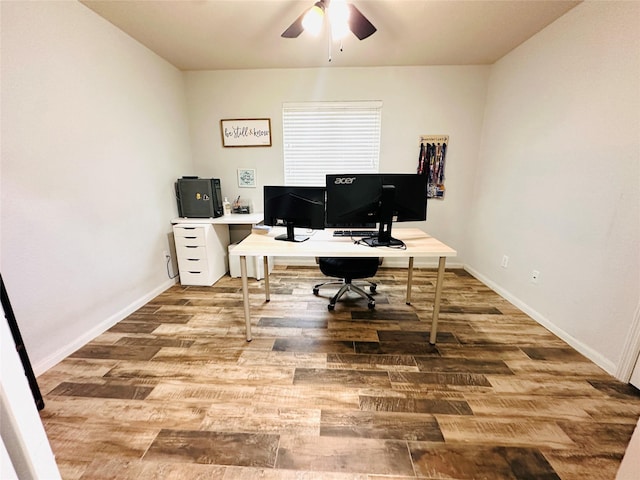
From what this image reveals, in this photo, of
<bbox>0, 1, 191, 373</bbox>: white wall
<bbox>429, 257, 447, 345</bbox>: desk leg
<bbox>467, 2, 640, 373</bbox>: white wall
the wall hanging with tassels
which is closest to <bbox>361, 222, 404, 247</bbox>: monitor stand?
<bbox>429, 257, 447, 345</bbox>: desk leg

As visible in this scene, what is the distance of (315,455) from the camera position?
1200mm

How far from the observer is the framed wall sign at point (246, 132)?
10.7 feet

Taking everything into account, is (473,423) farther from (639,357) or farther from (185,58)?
(185,58)

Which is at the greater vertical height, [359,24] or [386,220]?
[359,24]

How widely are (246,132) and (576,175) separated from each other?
3379 millimetres

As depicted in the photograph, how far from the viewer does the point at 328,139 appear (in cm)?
329

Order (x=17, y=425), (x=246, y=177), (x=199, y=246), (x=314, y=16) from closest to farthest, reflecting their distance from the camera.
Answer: (x=17, y=425) → (x=314, y=16) → (x=199, y=246) → (x=246, y=177)

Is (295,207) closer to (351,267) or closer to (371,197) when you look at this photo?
(371,197)

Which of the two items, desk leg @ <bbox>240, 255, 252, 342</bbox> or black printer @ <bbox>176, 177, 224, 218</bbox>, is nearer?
desk leg @ <bbox>240, 255, 252, 342</bbox>

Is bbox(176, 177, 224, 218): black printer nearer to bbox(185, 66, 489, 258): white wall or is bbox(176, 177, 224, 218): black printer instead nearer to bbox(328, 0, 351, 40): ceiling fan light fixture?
bbox(185, 66, 489, 258): white wall

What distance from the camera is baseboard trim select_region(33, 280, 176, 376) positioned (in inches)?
66.7

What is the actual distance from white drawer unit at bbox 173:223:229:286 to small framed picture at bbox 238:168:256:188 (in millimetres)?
746

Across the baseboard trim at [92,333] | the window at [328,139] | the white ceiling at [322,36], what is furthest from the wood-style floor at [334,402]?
the white ceiling at [322,36]

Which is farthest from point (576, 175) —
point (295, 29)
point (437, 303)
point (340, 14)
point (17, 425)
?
point (17, 425)
